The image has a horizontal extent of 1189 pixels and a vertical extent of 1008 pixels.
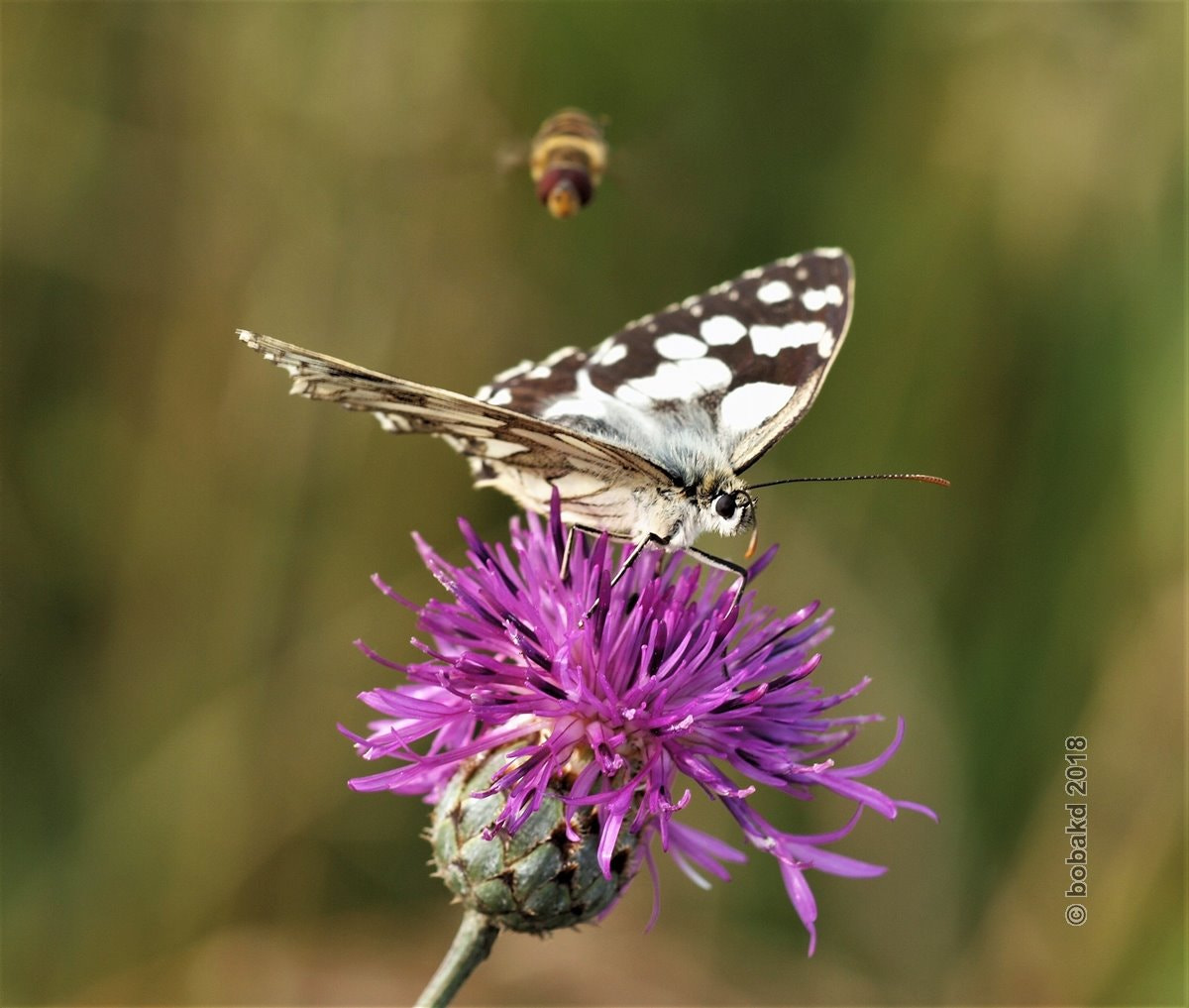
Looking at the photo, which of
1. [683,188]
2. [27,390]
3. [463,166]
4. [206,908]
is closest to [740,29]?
[683,188]

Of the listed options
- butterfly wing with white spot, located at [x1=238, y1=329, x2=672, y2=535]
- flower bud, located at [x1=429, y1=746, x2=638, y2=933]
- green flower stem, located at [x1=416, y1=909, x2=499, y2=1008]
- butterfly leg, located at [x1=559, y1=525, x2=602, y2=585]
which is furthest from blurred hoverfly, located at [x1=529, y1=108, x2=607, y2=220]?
green flower stem, located at [x1=416, y1=909, x2=499, y2=1008]

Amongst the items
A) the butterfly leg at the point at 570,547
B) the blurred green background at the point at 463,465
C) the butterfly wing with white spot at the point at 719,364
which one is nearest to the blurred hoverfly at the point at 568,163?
the blurred green background at the point at 463,465

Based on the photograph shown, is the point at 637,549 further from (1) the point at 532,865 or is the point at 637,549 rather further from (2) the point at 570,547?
(1) the point at 532,865

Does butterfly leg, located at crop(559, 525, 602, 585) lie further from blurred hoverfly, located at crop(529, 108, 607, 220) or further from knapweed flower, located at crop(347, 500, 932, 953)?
blurred hoverfly, located at crop(529, 108, 607, 220)

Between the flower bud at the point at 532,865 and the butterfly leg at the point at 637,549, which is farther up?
the butterfly leg at the point at 637,549

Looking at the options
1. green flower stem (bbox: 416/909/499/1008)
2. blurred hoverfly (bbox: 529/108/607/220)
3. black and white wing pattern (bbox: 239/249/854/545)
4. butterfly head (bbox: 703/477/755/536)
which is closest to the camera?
green flower stem (bbox: 416/909/499/1008)

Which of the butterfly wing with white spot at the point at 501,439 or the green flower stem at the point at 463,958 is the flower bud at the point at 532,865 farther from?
the butterfly wing with white spot at the point at 501,439

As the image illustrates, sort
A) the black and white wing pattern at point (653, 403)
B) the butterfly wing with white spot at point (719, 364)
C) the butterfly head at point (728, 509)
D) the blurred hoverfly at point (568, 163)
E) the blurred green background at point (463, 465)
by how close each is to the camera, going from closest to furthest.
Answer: the black and white wing pattern at point (653, 403)
the butterfly head at point (728, 509)
the butterfly wing with white spot at point (719, 364)
the blurred hoverfly at point (568, 163)
the blurred green background at point (463, 465)
